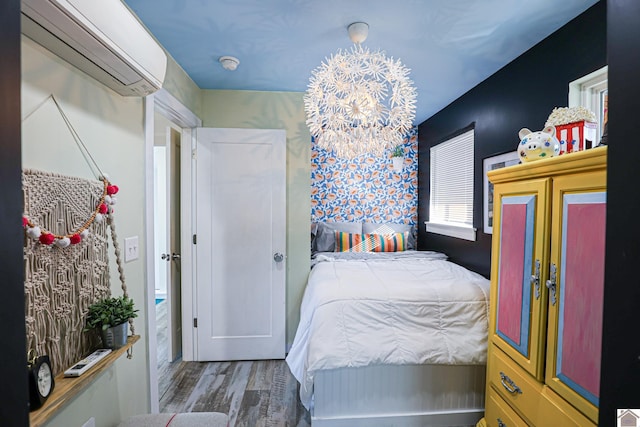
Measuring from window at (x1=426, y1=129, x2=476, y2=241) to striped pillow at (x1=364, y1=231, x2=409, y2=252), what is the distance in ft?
1.18

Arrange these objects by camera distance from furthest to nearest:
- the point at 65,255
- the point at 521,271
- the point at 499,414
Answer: the point at 499,414
the point at 521,271
the point at 65,255

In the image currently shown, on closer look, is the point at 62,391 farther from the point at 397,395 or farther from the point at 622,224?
the point at 397,395

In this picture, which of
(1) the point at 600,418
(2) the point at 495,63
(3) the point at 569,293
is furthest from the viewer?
(2) the point at 495,63

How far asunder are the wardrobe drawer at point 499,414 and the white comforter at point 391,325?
0.91 ft

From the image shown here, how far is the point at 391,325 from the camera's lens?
200 cm

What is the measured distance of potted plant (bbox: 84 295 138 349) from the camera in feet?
4.14

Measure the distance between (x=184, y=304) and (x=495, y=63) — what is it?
10.6ft

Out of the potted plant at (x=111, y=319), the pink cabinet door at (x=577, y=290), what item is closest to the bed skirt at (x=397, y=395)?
the pink cabinet door at (x=577, y=290)

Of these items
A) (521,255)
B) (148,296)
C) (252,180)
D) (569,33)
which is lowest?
(148,296)

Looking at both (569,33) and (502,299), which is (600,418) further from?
(569,33)

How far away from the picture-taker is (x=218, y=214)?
9.02ft

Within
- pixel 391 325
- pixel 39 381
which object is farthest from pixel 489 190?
pixel 39 381

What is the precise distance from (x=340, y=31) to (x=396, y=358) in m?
2.05

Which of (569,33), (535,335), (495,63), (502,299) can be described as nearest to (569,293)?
(535,335)
